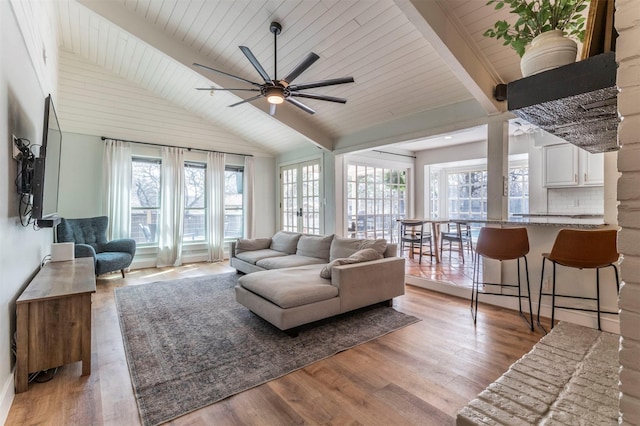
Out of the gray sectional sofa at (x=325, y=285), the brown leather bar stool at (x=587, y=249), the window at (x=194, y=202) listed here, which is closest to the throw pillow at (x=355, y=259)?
the gray sectional sofa at (x=325, y=285)

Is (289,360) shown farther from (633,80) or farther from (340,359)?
(633,80)

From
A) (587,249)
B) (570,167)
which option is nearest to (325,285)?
(587,249)

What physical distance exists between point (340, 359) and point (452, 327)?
49.6 inches

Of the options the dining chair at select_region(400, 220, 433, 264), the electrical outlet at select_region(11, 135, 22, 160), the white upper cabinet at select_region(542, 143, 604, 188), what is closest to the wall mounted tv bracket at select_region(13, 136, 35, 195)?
the electrical outlet at select_region(11, 135, 22, 160)

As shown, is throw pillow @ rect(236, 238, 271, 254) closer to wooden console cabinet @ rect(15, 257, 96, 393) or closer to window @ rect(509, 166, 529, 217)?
wooden console cabinet @ rect(15, 257, 96, 393)

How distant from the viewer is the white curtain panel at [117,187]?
206 inches

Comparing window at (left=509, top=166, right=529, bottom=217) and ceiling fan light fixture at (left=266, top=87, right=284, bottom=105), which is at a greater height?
ceiling fan light fixture at (left=266, top=87, right=284, bottom=105)

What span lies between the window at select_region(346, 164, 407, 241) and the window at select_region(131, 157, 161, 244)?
3.78 metres

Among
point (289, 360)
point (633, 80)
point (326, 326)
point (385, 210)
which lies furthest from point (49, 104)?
point (385, 210)

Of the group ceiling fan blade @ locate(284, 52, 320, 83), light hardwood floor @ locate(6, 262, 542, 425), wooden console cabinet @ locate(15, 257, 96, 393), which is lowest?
light hardwood floor @ locate(6, 262, 542, 425)

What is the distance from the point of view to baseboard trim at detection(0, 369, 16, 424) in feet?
A: 5.43

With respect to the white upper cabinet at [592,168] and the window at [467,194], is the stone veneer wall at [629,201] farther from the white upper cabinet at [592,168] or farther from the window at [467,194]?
the window at [467,194]

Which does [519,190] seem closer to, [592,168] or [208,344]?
[592,168]

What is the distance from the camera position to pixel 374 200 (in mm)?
6445
